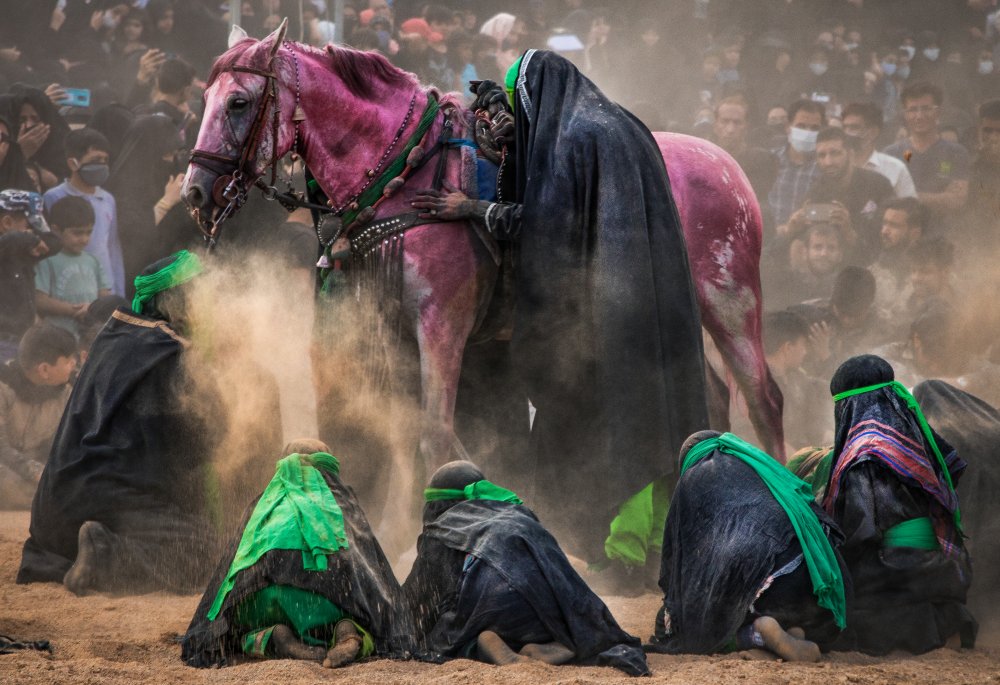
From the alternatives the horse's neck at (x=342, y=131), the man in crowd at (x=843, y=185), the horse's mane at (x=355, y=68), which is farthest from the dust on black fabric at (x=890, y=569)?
the man in crowd at (x=843, y=185)

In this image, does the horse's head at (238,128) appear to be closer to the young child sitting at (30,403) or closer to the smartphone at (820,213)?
the young child sitting at (30,403)

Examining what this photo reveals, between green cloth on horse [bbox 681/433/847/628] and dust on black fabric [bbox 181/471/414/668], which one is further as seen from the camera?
green cloth on horse [bbox 681/433/847/628]

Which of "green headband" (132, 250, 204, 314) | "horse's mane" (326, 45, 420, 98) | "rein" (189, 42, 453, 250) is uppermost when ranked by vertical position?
"horse's mane" (326, 45, 420, 98)

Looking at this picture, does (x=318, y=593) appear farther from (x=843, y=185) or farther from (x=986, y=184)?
(x=986, y=184)

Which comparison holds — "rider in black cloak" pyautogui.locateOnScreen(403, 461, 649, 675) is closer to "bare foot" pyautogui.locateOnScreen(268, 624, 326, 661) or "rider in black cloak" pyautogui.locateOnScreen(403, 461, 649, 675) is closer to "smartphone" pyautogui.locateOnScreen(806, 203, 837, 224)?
"bare foot" pyautogui.locateOnScreen(268, 624, 326, 661)

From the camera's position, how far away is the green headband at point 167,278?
6512 mm

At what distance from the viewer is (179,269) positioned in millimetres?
6531

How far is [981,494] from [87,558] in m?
4.13

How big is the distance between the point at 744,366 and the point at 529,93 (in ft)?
5.90

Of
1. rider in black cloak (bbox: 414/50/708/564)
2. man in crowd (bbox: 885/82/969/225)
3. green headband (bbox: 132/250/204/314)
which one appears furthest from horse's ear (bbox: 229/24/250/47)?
man in crowd (bbox: 885/82/969/225)

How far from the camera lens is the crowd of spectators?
959 cm

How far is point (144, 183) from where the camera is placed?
9953 millimetres

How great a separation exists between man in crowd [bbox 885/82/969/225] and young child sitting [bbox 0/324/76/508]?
8.17 meters

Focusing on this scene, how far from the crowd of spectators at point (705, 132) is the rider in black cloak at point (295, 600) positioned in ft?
12.6
